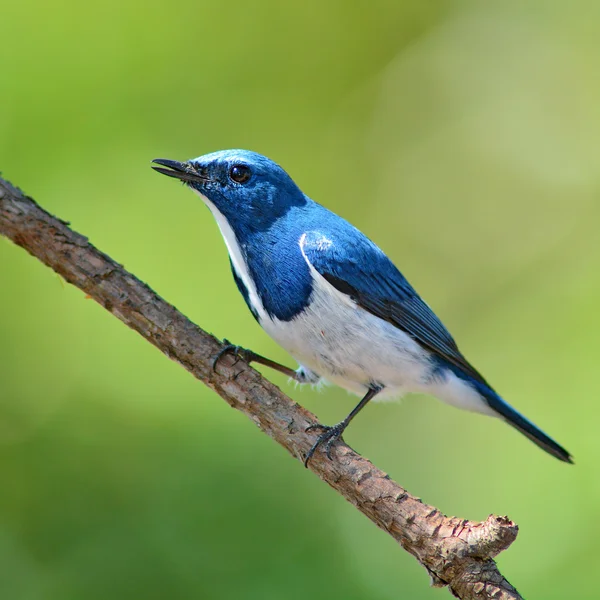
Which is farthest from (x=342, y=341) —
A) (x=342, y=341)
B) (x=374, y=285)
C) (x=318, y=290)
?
(x=374, y=285)

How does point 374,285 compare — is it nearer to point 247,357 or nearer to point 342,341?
point 342,341

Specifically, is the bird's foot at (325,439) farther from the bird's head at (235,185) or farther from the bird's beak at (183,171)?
the bird's beak at (183,171)

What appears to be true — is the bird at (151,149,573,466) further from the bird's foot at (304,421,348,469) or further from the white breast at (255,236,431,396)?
the bird's foot at (304,421,348,469)

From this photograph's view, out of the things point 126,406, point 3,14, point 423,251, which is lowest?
point 126,406

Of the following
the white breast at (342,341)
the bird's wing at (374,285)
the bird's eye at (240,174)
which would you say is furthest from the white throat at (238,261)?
the bird's wing at (374,285)

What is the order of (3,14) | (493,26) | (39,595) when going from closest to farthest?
(39,595) → (3,14) → (493,26)

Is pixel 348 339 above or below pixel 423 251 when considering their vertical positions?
below

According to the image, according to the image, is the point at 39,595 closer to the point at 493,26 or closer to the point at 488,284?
the point at 488,284

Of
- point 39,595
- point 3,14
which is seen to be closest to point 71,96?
point 3,14
